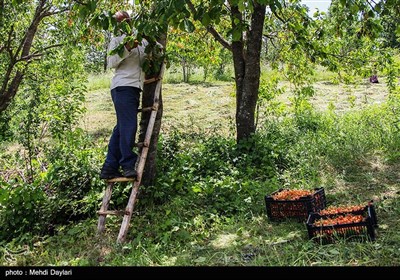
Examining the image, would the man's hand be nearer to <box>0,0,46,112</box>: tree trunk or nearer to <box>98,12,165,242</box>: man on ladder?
<box>98,12,165,242</box>: man on ladder

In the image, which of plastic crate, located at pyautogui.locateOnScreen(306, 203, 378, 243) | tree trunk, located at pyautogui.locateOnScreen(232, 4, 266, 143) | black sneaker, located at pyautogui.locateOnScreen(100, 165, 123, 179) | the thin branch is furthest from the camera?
the thin branch

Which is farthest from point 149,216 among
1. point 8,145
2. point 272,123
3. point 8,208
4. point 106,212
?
point 8,145

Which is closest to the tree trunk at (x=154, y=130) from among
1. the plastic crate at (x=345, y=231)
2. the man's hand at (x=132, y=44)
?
the man's hand at (x=132, y=44)

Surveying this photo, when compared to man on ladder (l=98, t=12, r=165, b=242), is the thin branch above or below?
above

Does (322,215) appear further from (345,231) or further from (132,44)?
(132,44)

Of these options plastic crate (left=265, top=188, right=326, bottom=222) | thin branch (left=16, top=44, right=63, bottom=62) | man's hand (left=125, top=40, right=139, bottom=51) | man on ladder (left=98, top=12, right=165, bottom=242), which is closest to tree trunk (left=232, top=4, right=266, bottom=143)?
plastic crate (left=265, top=188, right=326, bottom=222)

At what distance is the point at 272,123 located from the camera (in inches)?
A: 331

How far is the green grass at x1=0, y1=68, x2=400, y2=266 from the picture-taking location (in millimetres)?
3578

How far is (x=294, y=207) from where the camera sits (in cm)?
443

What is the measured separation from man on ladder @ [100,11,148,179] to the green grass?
595 mm

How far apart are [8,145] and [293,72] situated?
24.2ft

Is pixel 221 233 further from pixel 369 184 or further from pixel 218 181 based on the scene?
pixel 369 184

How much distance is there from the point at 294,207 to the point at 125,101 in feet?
7.34

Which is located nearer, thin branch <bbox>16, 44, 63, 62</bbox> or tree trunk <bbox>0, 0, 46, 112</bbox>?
tree trunk <bbox>0, 0, 46, 112</bbox>
